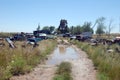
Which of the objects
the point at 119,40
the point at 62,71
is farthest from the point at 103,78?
the point at 119,40

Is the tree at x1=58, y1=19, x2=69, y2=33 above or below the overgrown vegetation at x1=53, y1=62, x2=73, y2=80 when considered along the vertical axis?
above

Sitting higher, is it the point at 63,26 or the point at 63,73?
the point at 63,26

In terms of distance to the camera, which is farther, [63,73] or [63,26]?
[63,26]

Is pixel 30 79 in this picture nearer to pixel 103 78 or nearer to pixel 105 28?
pixel 103 78

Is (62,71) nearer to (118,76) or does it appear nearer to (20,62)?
(20,62)

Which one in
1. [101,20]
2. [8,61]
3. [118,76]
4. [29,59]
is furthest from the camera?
[101,20]

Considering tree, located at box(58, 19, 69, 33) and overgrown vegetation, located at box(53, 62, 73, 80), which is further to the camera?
tree, located at box(58, 19, 69, 33)

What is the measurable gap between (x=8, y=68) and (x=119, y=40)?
120 feet

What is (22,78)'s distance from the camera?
13.0 m

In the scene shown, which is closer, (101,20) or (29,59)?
(29,59)

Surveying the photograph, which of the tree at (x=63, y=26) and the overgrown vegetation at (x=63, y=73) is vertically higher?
the tree at (x=63, y=26)

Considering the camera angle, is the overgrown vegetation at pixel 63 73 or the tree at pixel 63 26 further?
the tree at pixel 63 26

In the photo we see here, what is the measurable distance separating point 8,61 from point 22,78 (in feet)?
5.01

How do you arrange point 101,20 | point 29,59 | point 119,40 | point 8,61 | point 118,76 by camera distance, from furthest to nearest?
1. point 101,20
2. point 119,40
3. point 29,59
4. point 8,61
5. point 118,76
